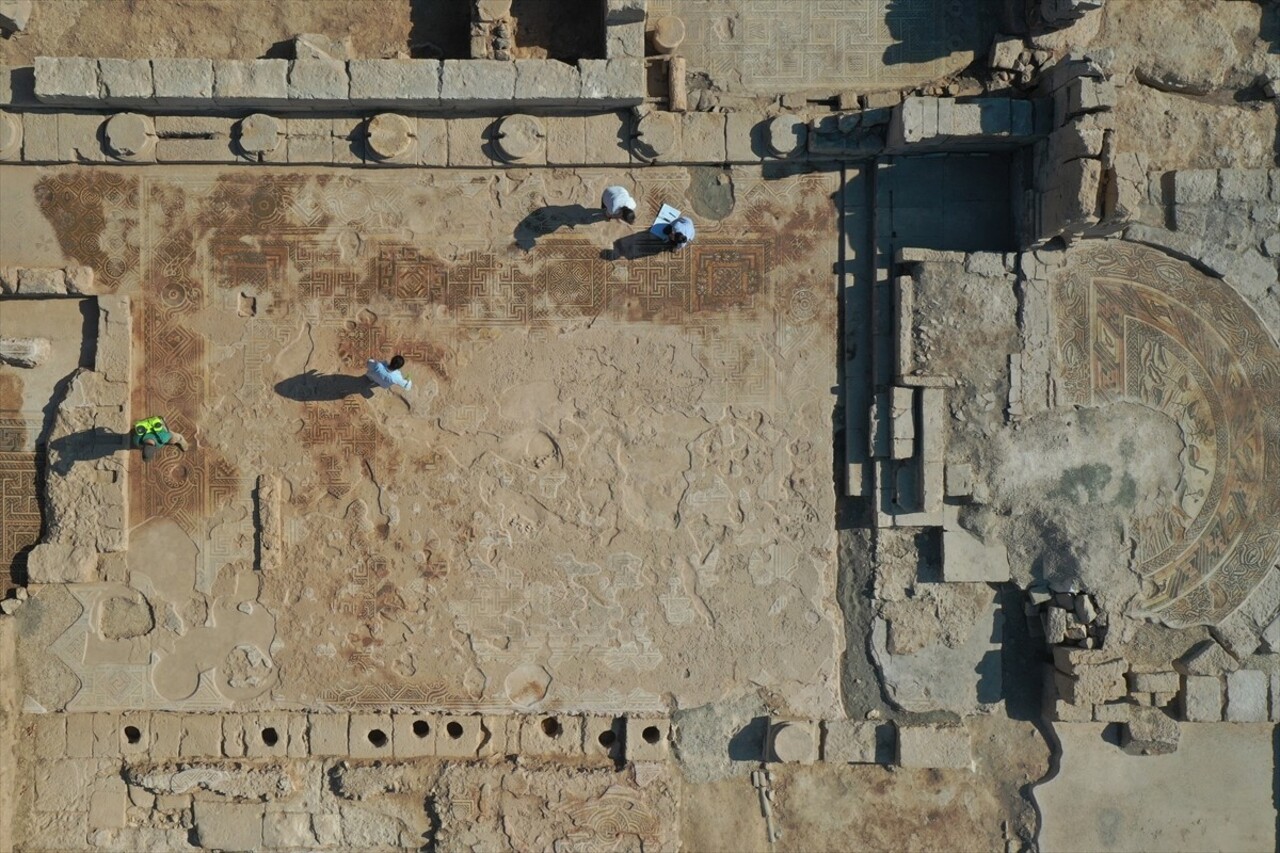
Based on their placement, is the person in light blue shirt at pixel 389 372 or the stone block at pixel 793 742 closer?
the person in light blue shirt at pixel 389 372

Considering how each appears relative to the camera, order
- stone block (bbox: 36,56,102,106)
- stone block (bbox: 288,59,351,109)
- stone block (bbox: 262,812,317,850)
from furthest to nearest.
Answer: stone block (bbox: 262,812,317,850) < stone block (bbox: 288,59,351,109) < stone block (bbox: 36,56,102,106)

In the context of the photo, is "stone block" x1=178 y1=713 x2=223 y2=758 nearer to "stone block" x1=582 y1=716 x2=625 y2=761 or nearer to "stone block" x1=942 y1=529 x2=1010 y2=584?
"stone block" x1=582 y1=716 x2=625 y2=761

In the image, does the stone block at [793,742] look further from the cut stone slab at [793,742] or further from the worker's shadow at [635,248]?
the worker's shadow at [635,248]

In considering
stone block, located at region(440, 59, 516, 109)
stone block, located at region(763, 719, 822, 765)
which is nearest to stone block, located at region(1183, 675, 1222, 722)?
stone block, located at region(763, 719, 822, 765)

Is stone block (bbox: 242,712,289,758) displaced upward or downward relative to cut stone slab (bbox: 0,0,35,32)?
downward

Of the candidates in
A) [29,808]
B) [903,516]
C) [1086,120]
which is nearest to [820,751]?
[903,516]

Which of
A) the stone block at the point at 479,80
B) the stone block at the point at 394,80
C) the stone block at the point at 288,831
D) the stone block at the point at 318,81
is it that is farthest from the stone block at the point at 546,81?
the stone block at the point at 288,831

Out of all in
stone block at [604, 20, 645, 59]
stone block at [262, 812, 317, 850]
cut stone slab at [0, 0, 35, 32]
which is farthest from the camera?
stone block at [262, 812, 317, 850]

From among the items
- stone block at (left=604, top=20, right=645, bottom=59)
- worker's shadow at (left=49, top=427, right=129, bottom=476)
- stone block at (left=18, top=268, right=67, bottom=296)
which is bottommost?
worker's shadow at (left=49, top=427, right=129, bottom=476)
